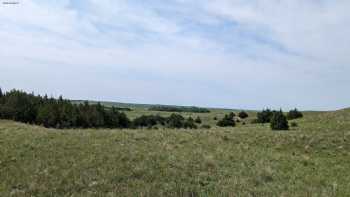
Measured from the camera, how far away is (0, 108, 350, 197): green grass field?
8.24 m

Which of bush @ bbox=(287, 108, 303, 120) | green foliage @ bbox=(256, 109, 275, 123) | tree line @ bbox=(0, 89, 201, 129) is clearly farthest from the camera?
tree line @ bbox=(0, 89, 201, 129)

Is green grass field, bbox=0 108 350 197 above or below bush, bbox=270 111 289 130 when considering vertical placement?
below

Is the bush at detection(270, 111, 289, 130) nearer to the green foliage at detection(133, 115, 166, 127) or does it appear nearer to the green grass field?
the green grass field

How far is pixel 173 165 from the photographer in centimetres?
1091

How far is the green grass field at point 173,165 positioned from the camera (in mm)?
8242

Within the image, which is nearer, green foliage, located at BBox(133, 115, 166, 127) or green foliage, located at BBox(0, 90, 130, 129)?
green foliage, located at BBox(0, 90, 130, 129)

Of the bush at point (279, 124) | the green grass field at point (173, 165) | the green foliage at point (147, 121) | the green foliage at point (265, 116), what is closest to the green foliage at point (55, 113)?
the green foliage at point (147, 121)

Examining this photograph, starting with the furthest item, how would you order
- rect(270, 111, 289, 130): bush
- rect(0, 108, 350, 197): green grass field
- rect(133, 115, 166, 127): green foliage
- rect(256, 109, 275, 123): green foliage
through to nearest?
rect(133, 115, 166, 127): green foliage < rect(256, 109, 275, 123): green foliage < rect(270, 111, 289, 130): bush < rect(0, 108, 350, 197): green grass field

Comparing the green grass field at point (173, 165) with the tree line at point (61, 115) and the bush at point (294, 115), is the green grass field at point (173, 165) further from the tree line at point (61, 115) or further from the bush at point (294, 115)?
the tree line at point (61, 115)

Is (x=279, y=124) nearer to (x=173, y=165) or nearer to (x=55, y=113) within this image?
(x=173, y=165)

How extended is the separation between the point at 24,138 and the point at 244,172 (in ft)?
30.4

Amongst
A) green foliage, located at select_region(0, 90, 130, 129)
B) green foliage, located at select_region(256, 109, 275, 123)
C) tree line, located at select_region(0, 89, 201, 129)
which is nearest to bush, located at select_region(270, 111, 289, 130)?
green foliage, located at select_region(256, 109, 275, 123)

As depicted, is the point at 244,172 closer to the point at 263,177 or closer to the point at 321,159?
the point at 263,177

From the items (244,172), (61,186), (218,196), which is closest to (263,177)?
(244,172)
